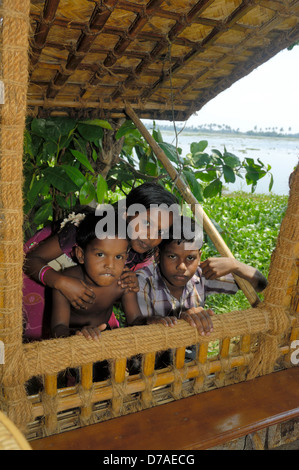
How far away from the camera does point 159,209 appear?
1664 millimetres

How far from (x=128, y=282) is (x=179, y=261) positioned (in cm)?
23

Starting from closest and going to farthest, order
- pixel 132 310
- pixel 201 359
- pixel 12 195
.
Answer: pixel 12 195, pixel 201 359, pixel 132 310

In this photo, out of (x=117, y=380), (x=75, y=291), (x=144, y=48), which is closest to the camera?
(x=117, y=380)

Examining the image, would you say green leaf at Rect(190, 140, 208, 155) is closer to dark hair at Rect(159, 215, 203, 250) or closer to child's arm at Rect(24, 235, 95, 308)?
dark hair at Rect(159, 215, 203, 250)

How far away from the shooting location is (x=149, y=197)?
1.74 m

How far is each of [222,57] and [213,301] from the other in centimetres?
205

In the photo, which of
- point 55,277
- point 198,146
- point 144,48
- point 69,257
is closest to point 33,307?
point 69,257

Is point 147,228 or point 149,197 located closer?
point 147,228

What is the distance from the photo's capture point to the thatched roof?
4.36 feet

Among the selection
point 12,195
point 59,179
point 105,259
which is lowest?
point 105,259

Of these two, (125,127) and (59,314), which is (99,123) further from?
(59,314)

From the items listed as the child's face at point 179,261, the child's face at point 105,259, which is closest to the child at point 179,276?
the child's face at point 179,261

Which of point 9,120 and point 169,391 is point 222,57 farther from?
point 169,391

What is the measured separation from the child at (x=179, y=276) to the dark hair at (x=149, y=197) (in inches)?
5.3
